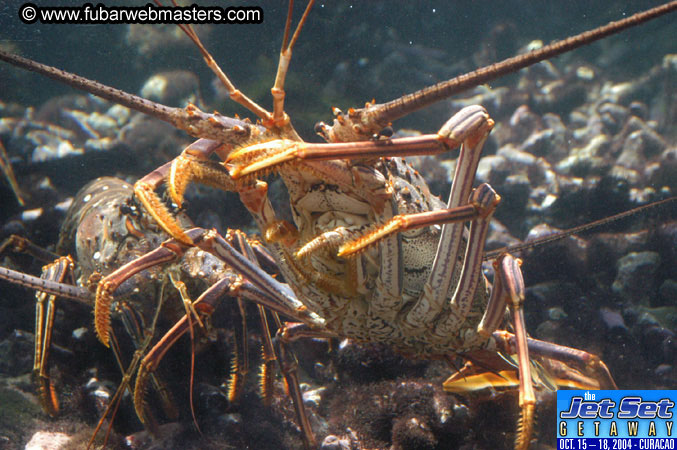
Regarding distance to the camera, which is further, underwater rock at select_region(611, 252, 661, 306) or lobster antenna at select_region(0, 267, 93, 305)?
underwater rock at select_region(611, 252, 661, 306)

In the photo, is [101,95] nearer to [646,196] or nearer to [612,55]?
[646,196]

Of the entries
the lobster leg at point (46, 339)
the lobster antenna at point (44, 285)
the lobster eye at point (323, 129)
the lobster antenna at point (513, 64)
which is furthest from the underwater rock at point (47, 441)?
the lobster antenna at point (513, 64)

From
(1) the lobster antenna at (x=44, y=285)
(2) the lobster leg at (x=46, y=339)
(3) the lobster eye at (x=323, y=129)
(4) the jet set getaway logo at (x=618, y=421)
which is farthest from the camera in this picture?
(2) the lobster leg at (x=46, y=339)

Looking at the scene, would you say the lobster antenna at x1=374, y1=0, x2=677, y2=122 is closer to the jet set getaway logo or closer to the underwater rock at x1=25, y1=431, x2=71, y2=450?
the jet set getaway logo

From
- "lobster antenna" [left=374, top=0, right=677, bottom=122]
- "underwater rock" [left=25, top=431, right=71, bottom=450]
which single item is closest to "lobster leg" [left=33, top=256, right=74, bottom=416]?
"underwater rock" [left=25, top=431, right=71, bottom=450]

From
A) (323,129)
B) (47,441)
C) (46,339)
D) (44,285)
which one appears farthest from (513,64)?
(46,339)

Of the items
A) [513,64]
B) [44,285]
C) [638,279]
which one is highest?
[513,64]

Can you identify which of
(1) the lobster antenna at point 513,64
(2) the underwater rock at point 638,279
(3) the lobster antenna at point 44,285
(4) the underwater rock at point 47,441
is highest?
(1) the lobster antenna at point 513,64

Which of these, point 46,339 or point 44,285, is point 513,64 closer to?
point 44,285

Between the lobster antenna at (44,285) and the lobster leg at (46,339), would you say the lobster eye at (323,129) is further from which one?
the lobster leg at (46,339)
